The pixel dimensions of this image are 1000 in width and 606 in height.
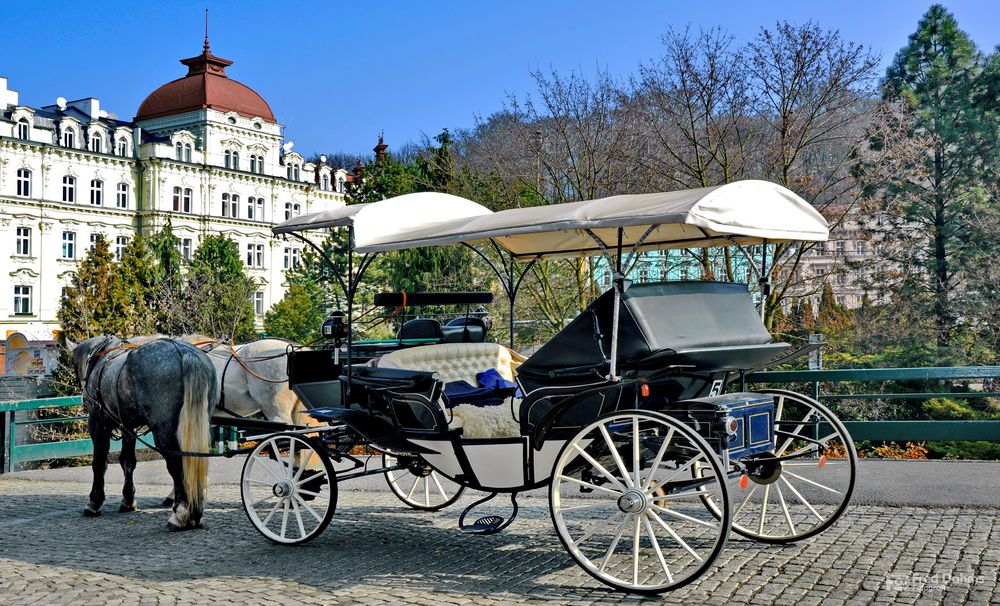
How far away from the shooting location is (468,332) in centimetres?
961

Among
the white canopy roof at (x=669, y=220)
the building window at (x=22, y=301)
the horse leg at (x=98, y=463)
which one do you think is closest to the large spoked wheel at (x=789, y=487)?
the white canopy roof at (x=669, y=220)

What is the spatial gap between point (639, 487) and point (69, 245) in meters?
66.9

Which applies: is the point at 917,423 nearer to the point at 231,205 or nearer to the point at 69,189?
the point at 69,189

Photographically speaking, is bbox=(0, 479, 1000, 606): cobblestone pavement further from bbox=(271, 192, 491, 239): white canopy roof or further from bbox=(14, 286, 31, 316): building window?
bbox=(14, 286, 31, 316): building window

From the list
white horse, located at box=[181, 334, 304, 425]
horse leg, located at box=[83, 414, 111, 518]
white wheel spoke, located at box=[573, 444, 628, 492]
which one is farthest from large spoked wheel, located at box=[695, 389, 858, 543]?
horse leg, located at box=[83, 414, 111, 518]

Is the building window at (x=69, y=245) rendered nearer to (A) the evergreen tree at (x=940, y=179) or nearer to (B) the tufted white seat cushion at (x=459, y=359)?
(A) the evergreen tree at (x=940, y=179)

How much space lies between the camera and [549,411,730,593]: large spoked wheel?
233 inches

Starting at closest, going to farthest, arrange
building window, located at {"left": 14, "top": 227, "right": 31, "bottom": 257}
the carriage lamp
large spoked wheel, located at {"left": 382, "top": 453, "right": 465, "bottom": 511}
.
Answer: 1. the carriage lamp
2. large spoked wheel, located at {"left": 382, "top": 453, "right": 465, "bottom": 511}
3. building window, located at {"left": 14, "top": 227, "right": 31, "bottom": 257}

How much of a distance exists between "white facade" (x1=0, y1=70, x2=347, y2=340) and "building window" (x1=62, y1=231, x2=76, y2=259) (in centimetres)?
7

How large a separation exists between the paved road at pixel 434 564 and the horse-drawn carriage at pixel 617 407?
25 cm

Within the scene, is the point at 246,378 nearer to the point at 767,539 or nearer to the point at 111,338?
the point at 111,338

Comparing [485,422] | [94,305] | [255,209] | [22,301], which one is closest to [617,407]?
[485,422]

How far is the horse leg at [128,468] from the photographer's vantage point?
9539mm

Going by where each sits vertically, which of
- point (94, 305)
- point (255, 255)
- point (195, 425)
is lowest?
point (195, 425)
